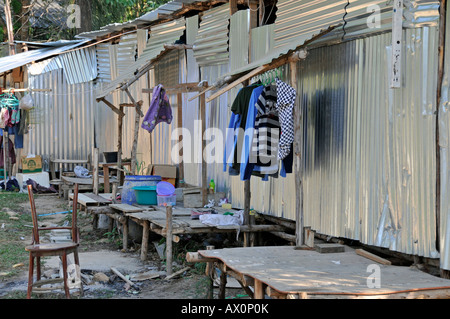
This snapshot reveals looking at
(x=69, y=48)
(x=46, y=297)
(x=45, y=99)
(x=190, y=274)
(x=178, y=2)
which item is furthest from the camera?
(x=45, y=99)

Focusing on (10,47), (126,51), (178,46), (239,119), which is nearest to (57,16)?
(10,47)

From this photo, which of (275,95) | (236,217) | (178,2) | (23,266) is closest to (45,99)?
(178,2)

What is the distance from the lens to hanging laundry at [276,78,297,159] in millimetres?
6910

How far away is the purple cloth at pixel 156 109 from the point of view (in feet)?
34.7

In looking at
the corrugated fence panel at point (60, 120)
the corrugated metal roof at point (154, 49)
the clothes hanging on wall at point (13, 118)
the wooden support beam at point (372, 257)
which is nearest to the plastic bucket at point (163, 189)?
the corrugated metal roof at point (154, 49)

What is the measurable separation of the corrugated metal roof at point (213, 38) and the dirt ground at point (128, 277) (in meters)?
3.42

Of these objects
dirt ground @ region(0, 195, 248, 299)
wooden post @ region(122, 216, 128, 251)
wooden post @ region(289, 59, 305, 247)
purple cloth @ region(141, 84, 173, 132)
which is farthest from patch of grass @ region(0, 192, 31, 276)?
wooden post @ region(289, 59, 305, 247)

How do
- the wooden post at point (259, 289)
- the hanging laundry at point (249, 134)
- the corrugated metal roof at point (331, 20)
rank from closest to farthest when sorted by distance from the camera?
1. the wooden post at point (259, 289)
2. the corrugated metal roof at point (331, 20)
3. the hanging laundry at point (249, 134)

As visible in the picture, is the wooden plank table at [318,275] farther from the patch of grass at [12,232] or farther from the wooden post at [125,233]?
the patch of grass at [12,232]

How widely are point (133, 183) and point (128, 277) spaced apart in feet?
9.11

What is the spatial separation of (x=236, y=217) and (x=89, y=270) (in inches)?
92.6

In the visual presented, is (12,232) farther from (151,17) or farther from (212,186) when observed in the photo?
(151,17)

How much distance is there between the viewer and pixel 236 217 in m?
8.78
